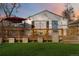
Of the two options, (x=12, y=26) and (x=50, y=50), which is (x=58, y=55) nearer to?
(x=50, y=50)

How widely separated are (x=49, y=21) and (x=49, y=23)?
2 centimetres

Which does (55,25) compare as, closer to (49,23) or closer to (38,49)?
(49,23)

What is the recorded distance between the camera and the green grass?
583 centimetres

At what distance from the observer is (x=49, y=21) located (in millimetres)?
5848

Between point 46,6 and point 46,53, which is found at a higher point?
point 46,6

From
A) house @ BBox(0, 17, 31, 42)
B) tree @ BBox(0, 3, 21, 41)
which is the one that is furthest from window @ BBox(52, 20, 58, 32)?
tree @ BBox(0, 3, 21, 41)

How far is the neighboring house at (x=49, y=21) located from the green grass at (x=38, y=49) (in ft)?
0.45

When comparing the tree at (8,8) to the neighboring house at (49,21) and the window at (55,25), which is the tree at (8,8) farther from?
the window at (55,25)

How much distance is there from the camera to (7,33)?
588 cm

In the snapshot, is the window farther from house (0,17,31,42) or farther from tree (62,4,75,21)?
house (0,17,31,42)

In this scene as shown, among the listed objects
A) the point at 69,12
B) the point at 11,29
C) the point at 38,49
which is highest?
the point at 69,12

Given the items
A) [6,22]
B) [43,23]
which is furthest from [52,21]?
[6,22]

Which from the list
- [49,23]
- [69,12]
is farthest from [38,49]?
[69,12]

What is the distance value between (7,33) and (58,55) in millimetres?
540
